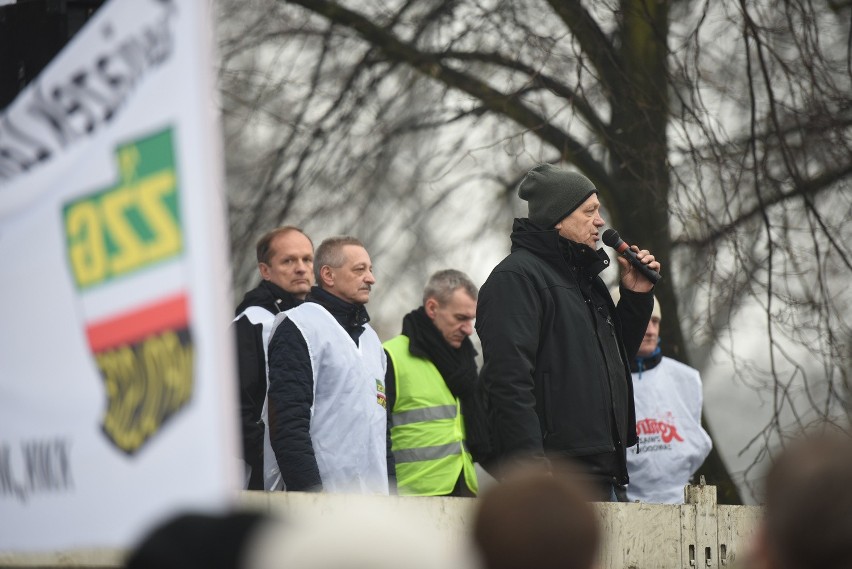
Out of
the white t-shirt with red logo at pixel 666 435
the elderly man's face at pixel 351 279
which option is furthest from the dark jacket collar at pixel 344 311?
the white t-shirt with red logo at pixel 666 435

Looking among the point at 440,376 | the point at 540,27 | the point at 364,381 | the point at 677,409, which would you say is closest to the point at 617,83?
the point at 540,27

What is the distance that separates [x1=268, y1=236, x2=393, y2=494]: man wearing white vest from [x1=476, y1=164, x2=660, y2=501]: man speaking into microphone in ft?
1.77

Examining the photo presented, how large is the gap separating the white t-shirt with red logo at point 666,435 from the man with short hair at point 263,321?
6.19ft

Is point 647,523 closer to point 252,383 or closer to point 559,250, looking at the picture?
point 559,250

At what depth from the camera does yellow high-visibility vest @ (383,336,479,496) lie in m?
6.36

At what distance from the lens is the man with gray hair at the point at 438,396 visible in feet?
20.9

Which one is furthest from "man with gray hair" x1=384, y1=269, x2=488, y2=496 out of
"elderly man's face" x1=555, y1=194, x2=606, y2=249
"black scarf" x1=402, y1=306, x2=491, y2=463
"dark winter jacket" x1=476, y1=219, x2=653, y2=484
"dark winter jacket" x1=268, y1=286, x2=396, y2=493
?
"elderly man's face" x1=555, y1=194, x2=606, y2=249

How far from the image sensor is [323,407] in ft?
18.0

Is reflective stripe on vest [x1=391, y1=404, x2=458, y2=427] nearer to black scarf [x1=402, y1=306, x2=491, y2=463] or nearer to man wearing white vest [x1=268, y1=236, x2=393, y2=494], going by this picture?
black scarf [x1=402, y1=306, x2=491, y2=463]

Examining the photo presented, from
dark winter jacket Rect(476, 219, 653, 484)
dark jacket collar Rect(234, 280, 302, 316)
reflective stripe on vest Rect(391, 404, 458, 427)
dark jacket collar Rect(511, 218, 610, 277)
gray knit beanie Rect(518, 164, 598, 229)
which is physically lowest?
reflective stripe on vest Rect(391, 404, 458, 427)

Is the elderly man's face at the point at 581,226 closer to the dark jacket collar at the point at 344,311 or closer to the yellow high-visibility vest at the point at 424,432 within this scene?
the dark jacket collar at the point at 344,311

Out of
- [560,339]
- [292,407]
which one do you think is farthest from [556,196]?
[292,407]

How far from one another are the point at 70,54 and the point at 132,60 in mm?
219

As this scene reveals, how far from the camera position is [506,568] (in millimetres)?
2043
